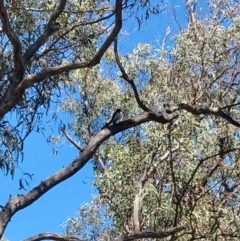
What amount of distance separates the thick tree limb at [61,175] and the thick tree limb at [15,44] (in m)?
0.65

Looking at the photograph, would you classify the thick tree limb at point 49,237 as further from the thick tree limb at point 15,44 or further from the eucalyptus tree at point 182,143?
the thick tree limb at point 15,44

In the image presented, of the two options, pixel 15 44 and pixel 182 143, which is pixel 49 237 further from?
pixel 182 143

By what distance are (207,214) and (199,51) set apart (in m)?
2.58

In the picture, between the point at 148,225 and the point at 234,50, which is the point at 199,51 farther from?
the point at 148,225

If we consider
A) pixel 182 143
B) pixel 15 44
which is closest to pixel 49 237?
pixel 15 44

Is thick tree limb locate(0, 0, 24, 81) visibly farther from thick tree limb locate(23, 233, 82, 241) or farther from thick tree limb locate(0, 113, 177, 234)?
thick tree limb locate(23, 233, 82, 241)

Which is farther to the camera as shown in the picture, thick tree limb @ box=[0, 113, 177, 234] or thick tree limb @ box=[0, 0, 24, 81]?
thick tree limb @ box=[0, 0, 24, 81]

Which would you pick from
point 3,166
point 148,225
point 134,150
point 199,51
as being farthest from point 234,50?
point 3,166

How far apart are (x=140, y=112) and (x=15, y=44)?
294 centimetres

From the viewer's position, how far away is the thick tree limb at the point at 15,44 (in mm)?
3762

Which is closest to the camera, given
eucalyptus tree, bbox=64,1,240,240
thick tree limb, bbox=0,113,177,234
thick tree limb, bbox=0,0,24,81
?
thick tree limb, bbox=0,113,177,234

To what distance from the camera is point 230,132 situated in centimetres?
651

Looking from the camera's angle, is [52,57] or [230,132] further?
[230,132]

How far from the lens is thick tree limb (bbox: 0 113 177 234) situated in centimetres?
362
